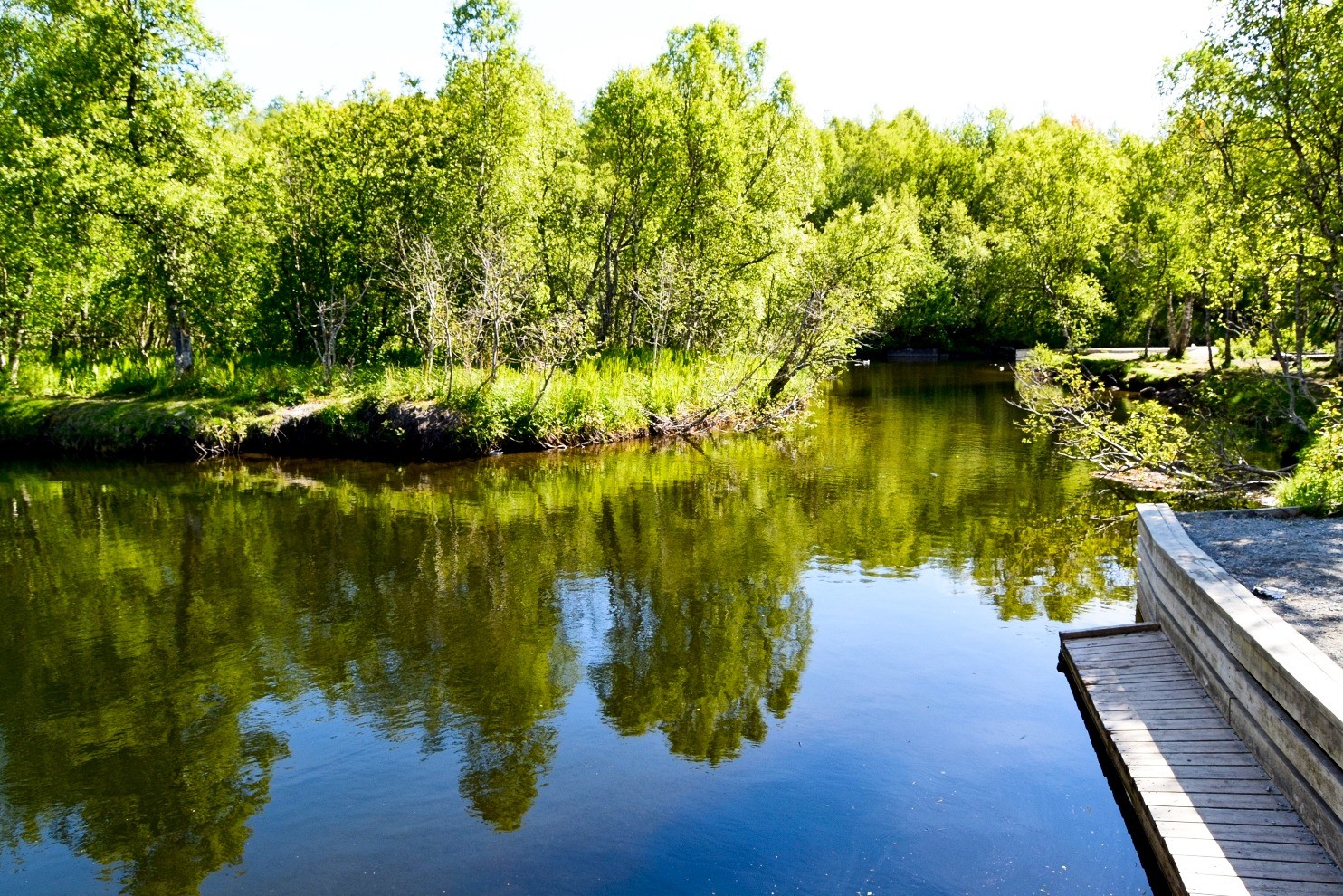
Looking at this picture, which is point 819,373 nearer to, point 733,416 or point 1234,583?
point 733,416

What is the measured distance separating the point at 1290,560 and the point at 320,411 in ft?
64.2

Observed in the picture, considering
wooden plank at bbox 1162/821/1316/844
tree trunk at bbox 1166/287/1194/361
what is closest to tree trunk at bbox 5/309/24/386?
wooden plank at bbox 1162/821/1316/844

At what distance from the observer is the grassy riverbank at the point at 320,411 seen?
858 inches

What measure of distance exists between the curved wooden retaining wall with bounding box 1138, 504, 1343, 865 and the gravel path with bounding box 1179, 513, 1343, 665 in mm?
397

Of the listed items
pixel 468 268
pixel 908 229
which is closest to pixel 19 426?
pixel 468 268

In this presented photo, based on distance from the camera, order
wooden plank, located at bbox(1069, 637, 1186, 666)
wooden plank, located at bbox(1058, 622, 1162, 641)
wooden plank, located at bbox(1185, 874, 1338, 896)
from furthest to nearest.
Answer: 1. wooden plank, located at bbox(1058, 622, 1162, 641)
2. wooden plank, located at bbox(1069, 637, 1186, 666)
3. wooden plank, located at bbox(1185, 874, 1338, 896)

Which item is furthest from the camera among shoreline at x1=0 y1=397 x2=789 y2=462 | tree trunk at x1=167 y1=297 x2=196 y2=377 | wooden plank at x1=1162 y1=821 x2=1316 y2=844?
tree trunk at x1=167 y1=297 x2=196 y2=377

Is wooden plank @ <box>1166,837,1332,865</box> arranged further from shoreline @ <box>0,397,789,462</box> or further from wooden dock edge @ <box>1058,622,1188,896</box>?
shoreline @ <box>0,397,789,462</box>

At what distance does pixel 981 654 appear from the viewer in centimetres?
1006

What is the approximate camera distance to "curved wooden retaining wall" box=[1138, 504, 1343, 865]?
211 inches

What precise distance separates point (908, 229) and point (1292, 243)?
31.8 m

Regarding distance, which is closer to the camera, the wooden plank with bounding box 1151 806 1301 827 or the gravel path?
the wooden plank with bounding box 1151 806 1301 827

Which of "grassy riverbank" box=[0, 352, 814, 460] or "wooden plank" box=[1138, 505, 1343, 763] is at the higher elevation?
"grassy riverbank" box=[0, 352, 814, 460]

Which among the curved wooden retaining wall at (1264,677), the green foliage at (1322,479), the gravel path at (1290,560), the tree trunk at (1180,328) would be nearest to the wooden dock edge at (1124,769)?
Result: the curved wooden retaining wall at (1264,677)
